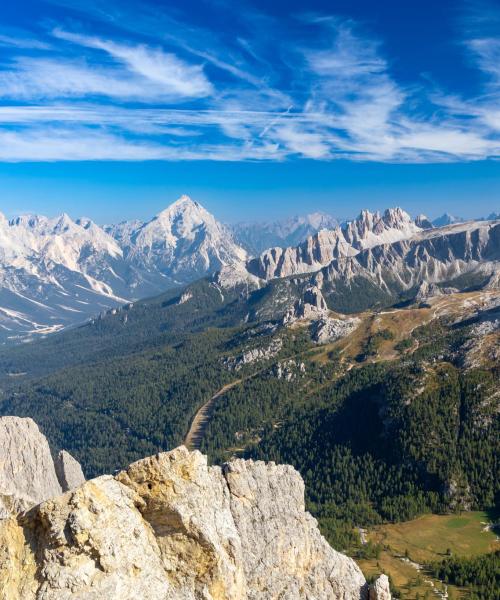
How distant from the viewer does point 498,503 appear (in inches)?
7126

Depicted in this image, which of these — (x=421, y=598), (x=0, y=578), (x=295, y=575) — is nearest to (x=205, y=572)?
(x=0, y=578)

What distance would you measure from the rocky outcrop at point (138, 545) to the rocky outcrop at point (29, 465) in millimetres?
83481

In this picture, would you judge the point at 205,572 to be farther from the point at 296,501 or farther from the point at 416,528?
the point at 416,528

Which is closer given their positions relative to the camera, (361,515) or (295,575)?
(295,575)

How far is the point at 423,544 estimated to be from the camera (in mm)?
160250

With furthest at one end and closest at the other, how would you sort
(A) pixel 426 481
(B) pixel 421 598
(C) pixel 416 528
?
(A) pixel 426 481 → (C) pixel 416 528 → (B) pixel 421 598

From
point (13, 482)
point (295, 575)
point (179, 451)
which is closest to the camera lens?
point (179, 451)

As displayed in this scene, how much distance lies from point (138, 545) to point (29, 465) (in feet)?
340

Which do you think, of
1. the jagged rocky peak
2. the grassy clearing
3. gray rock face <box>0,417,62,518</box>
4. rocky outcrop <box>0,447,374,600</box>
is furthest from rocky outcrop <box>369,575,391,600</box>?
the grassy clearing

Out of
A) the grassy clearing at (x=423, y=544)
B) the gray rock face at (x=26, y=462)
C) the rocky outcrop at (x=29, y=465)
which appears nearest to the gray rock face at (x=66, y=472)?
the rocky outcrop at (x=29, y=465)

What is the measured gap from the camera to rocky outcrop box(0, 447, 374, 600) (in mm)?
26516

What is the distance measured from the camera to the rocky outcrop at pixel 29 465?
11338 centimetres

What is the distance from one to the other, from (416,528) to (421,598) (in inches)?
1899

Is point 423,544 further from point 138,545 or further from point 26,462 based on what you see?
point 138,545
